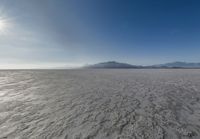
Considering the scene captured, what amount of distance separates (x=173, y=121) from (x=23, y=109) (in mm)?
8025

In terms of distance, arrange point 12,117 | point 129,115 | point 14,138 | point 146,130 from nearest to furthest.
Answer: point 14,138, point 146,130, point 12,117, point 129,115

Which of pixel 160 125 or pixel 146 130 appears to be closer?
pixel 146 130

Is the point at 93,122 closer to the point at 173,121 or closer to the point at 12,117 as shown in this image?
the point at 173,121

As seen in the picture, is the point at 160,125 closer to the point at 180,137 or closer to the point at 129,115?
the point at 180,137

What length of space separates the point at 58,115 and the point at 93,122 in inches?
79.2

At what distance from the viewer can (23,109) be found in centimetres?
621

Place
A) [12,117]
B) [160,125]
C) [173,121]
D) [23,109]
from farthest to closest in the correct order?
[23,109]
[12,117]
[173,121]
[160,125]

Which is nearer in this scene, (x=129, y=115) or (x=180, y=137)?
(x=180, y=137)

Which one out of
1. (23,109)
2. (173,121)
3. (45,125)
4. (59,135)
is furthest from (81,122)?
(173,121)

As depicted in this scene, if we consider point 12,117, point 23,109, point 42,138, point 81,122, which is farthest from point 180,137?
point 23,109

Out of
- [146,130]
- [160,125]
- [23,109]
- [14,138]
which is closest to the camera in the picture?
[14,138]

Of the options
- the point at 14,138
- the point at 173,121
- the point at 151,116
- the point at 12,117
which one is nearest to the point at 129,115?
the point at 151,116

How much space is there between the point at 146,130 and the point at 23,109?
6.67 meters

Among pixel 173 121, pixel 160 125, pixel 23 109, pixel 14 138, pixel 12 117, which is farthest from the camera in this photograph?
pixel 23 109
